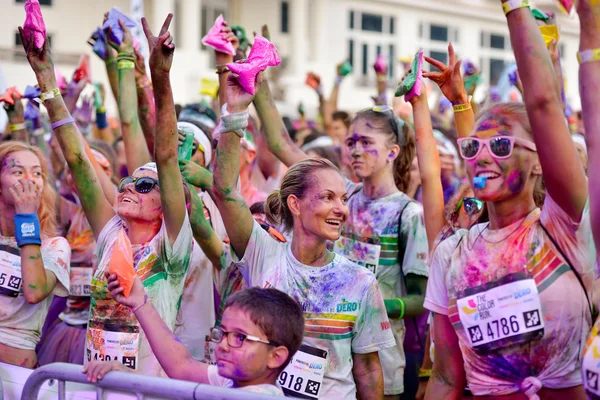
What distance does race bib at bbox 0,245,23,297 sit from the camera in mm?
4273

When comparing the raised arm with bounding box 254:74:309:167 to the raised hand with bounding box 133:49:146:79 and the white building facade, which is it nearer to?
the raised hand with bounding box 133:49:146:79

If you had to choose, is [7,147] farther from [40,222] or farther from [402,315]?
[402,315]

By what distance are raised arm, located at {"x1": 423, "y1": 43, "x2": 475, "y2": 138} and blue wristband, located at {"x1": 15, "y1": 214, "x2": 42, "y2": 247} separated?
6.46 ft

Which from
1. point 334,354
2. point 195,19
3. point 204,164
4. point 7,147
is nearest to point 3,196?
point 7,147

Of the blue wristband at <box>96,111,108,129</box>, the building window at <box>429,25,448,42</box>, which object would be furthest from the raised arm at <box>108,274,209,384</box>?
the building window at <box>429,25,448,42</box>

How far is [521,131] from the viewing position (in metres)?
3.10

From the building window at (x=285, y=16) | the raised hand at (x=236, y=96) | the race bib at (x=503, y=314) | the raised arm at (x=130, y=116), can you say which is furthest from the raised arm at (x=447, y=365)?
the building window at (x=285, y=16)

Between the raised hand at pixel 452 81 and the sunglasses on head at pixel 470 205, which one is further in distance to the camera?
the sunglasses on head at pixel 470 205

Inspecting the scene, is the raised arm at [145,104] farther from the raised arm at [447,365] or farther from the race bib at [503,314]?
the race bib at [503,314]

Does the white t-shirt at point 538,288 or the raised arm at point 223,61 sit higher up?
the raised arm at point 223,61

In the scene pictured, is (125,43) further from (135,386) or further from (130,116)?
(135,386)

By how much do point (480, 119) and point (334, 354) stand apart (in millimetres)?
1078

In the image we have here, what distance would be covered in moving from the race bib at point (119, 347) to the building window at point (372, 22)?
107 ft

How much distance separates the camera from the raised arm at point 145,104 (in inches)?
204
